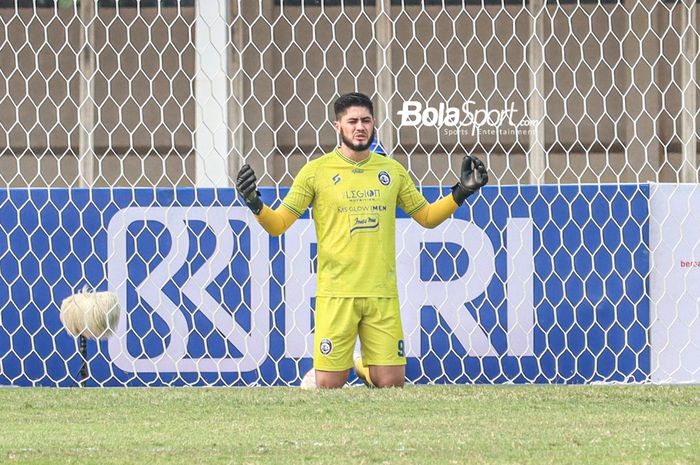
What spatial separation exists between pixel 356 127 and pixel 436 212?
1.52ft

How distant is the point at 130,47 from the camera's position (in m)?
8.54

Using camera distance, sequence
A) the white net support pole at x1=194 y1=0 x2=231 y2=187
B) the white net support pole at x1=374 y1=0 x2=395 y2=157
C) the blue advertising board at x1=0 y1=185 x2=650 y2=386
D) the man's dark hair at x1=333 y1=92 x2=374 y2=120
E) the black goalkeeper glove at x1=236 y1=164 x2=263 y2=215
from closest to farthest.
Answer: the black goalkeeper glove at x1=236 y1=164 x2=263 y2=215 → the man's dark hair at x1=333 y1=92 x2=374 y2=120 → the blue advertising board at x1=0 y1=185 x2=650 y2=386 → the white net support pole at x1=194 y1=0 x2=231 y2=187 → the white net support pole at x1=374 y1=0 x2=395 y2=157

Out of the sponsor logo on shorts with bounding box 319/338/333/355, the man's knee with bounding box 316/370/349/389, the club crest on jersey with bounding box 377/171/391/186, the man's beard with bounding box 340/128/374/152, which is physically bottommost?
the man's knee with bounding box 316/370/349/389

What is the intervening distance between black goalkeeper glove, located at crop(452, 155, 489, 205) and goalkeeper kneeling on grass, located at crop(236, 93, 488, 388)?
0.39ft

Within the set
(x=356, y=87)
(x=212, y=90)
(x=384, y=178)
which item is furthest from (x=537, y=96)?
(x=384, y=178)

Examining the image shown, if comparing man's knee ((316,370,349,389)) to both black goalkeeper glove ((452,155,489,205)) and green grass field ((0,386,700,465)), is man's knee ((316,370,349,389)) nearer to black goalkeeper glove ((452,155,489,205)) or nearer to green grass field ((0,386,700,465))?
green grass field ((0,386,700,465))

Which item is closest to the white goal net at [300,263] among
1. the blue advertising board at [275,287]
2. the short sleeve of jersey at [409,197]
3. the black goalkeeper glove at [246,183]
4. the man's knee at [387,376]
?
the blue advertising board at [275,287]

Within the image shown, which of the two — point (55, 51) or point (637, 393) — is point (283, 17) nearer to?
point (55, 51)

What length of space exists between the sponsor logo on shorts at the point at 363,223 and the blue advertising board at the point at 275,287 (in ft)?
2.54

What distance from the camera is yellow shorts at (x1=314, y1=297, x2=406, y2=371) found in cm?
610

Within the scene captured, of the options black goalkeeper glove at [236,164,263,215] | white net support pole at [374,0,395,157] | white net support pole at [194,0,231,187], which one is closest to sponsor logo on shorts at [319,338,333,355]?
black goalkeeper glove at [236,164,263,215]

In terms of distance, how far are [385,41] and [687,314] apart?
2294 mm

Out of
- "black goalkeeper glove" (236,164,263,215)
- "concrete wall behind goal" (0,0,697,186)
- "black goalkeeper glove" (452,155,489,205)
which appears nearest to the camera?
"black goalkeeper glove" (236,164,263,215)

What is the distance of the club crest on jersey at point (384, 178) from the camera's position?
20.1ft
